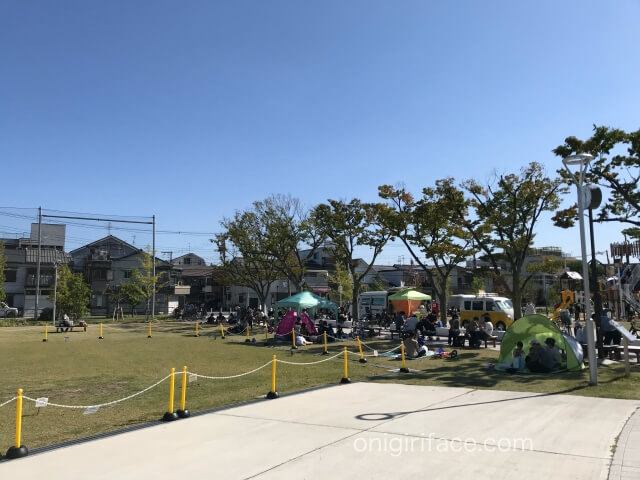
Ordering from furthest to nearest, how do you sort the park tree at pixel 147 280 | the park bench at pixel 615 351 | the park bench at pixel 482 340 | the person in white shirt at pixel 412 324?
the park tree at pixel 147 280 < the person in white shirt at pixel 412 324 < the park bench at pixel 482 340 < the park bench at pixel 615 351

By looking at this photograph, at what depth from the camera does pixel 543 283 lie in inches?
2420

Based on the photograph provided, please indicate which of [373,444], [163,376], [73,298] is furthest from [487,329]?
[73,298]

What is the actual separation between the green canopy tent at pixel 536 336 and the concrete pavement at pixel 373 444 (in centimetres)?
450

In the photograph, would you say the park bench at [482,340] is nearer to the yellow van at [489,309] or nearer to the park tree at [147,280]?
the yellow van at [489,309]

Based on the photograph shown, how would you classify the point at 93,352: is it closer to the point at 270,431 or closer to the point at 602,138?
the point at 270,431

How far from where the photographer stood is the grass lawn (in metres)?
8.70

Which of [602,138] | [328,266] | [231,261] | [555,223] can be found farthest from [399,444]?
[328,266]

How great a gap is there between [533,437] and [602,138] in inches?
500

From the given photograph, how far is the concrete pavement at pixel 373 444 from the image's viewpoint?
5586 millimetres

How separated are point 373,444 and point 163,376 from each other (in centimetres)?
892
